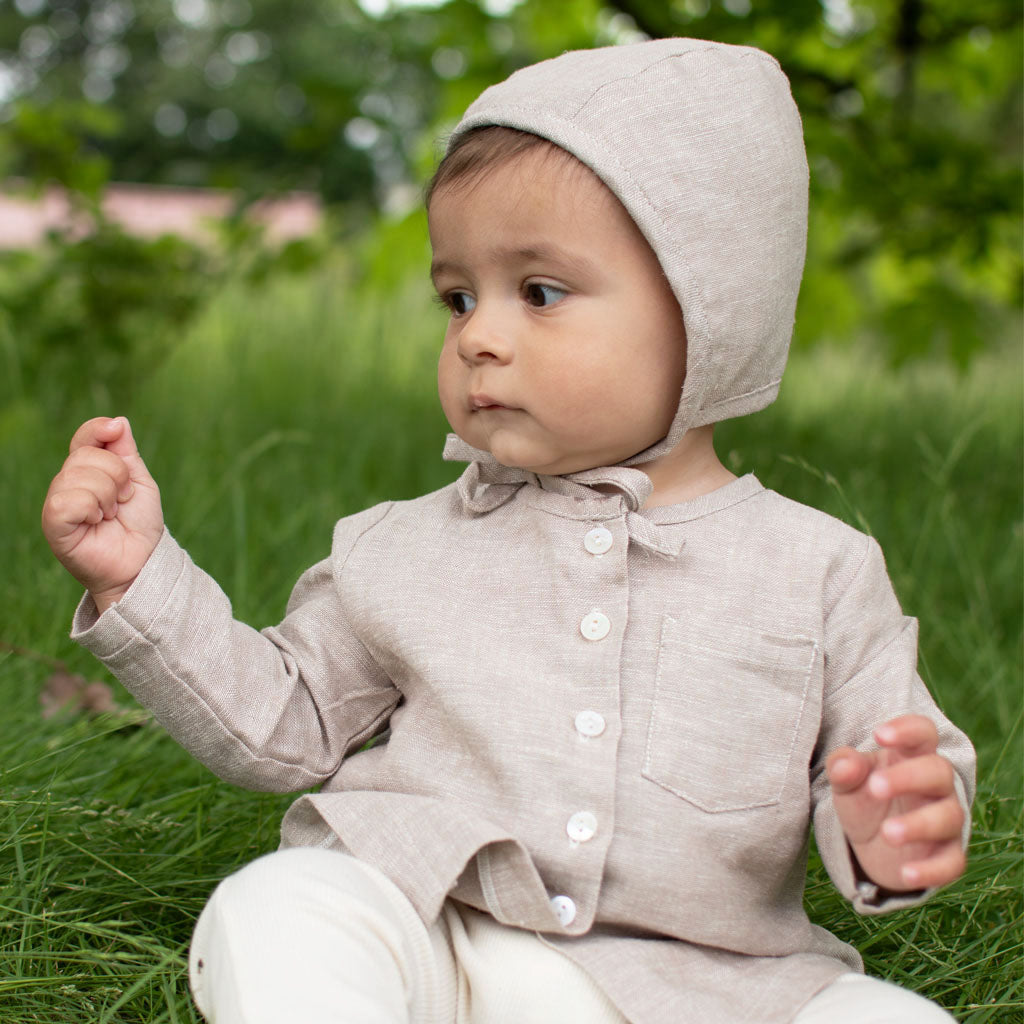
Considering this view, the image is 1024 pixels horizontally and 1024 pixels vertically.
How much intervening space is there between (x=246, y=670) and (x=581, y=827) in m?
0.44

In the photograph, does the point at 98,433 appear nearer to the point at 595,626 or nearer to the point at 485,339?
the point at 485,339

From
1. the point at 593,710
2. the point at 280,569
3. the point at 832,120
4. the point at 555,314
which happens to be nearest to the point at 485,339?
the point at 555,314

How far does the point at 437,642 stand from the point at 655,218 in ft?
1.81

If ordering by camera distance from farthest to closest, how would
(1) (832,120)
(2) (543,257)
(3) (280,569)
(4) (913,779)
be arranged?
(1) (832,120) < (3) (280,569) < (2) (543,257) < (4) (913,779)

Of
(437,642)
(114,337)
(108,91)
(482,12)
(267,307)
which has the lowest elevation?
(108,91)

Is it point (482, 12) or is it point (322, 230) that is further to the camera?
point (322, 230)

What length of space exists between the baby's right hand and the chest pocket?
61 cm

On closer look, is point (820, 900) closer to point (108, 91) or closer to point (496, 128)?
point (496, 128)

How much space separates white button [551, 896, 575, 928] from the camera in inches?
50.7

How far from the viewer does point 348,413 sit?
12.6ft

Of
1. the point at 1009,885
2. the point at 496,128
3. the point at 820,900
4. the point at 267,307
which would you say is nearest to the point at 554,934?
the point at 820,900

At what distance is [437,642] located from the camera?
1.43m

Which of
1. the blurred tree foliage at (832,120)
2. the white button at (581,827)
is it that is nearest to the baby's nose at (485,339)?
the white button at (581,827)

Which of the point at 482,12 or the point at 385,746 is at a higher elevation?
the point at 482,12
